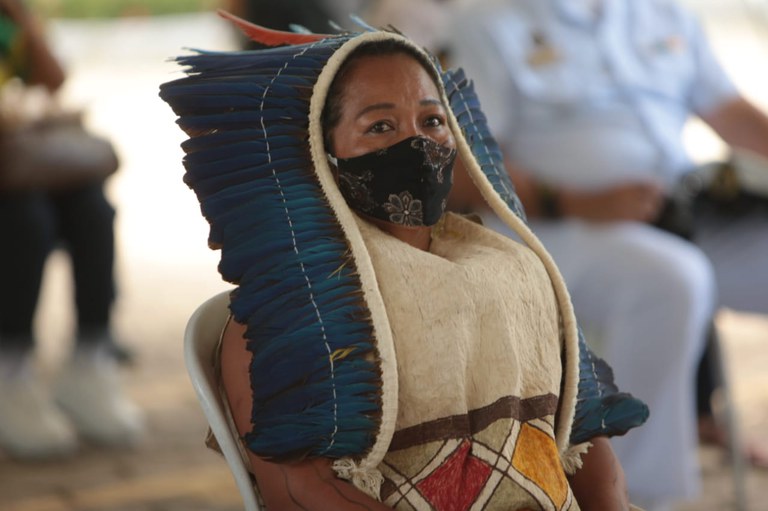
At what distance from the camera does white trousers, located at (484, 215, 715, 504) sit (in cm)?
305

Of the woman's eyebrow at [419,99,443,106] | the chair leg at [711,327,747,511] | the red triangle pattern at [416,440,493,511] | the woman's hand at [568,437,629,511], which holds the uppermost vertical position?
the woman's eyebrow at [419,99,443,106]

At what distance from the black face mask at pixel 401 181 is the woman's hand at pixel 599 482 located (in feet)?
1.31

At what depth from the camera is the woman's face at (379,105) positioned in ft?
5.11

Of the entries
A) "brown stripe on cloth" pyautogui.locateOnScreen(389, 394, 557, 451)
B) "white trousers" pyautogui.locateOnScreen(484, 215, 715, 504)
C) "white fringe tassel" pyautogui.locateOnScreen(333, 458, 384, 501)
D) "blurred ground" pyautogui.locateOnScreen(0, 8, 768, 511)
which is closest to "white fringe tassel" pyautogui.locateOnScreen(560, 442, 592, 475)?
"brown stripe on cloth" pyautogui.locateOnScreen(389, 394, 557, 451)

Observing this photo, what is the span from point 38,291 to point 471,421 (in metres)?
2.57

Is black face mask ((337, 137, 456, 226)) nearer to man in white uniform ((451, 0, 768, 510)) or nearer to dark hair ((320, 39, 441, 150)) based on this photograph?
dark hair ((320, 39, 441, 150))

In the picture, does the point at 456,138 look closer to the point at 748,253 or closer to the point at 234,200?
the point at 234,200

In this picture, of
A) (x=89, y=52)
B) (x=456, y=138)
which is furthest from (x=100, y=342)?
(x=89, y=52)

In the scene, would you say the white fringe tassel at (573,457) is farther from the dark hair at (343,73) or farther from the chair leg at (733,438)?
the chair leg at (733,438)

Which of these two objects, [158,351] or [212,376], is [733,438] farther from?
[158,351]

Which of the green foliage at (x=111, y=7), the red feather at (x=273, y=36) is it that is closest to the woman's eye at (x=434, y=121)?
the red feather at (x=273, y=36)

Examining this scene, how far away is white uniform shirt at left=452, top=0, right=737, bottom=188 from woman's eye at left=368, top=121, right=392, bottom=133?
62.1 inches

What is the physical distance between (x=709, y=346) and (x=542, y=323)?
1967 mm

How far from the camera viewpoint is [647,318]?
10.0 ft
